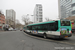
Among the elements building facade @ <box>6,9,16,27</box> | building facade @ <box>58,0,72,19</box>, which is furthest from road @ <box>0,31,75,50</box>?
building facade @ <box>6,9,16,27</box>

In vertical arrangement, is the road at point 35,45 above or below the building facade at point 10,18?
below

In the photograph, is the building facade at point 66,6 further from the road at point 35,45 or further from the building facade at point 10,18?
the building facade at point 10,18

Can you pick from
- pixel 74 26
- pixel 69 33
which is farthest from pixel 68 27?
pixel 74 26

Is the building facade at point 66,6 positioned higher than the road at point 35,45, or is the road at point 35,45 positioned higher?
the building facade at point 66,6

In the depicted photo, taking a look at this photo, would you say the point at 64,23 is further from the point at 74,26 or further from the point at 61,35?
the point at 74,26

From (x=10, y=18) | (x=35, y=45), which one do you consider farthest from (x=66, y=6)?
(x=10, y=18)

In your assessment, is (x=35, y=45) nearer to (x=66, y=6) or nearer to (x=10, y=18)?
(x=66, y=6)

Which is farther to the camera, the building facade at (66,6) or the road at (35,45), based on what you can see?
the building facade at (66,6)

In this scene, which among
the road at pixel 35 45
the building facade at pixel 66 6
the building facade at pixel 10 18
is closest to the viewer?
the road at pixel 35 45

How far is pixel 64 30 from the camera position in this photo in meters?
8.16

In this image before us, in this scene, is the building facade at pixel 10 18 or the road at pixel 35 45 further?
the building facade at pixel 10 18

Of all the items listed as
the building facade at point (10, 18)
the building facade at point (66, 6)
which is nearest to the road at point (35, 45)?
the building facade at point (66, 6)

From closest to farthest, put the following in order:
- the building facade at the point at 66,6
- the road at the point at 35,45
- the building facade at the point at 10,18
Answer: the road at the point at 35,45 < the building facade at the point at 66,6 < the building facade at the point at 10,18

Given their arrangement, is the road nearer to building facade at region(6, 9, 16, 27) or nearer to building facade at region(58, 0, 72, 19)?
building facade at region(58, 0, 72, 19)
